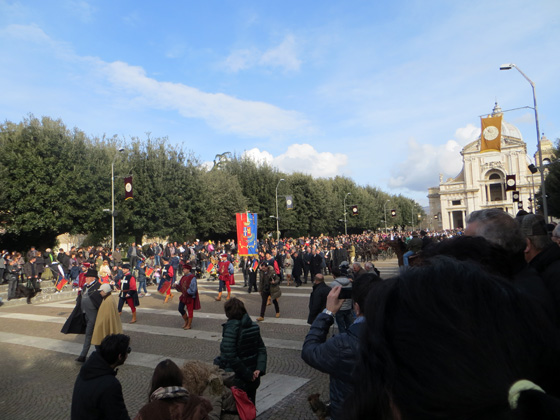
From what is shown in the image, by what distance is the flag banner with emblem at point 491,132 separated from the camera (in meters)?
18.0

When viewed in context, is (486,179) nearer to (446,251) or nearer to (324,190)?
(324,190)

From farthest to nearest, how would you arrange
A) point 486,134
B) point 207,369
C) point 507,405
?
1. point 486,134
2. point 207,369
3. point 507,405

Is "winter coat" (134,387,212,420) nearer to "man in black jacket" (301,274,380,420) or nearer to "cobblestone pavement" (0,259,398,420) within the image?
"man in black jacket" (301,274,380,420)

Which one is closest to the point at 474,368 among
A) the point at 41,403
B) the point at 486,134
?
the point at 41,403

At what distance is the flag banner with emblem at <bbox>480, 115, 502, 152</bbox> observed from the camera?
1803 centimetres

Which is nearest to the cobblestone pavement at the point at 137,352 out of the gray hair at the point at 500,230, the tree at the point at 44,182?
the gray hair at the point at 500,230

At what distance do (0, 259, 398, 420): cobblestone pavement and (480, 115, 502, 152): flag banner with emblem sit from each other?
11790 millimetres

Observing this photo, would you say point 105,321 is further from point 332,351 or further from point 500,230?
point 500,230

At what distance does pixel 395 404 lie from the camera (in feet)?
2.06

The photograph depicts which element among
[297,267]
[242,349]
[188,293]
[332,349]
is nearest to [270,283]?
[188,293]

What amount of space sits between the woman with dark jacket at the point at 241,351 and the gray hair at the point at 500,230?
278 cm

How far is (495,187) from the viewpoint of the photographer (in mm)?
76688

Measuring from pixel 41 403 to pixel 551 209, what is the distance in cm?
3995

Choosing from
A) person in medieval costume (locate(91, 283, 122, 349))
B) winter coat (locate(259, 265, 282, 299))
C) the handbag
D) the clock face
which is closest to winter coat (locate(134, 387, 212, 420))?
the handbag
